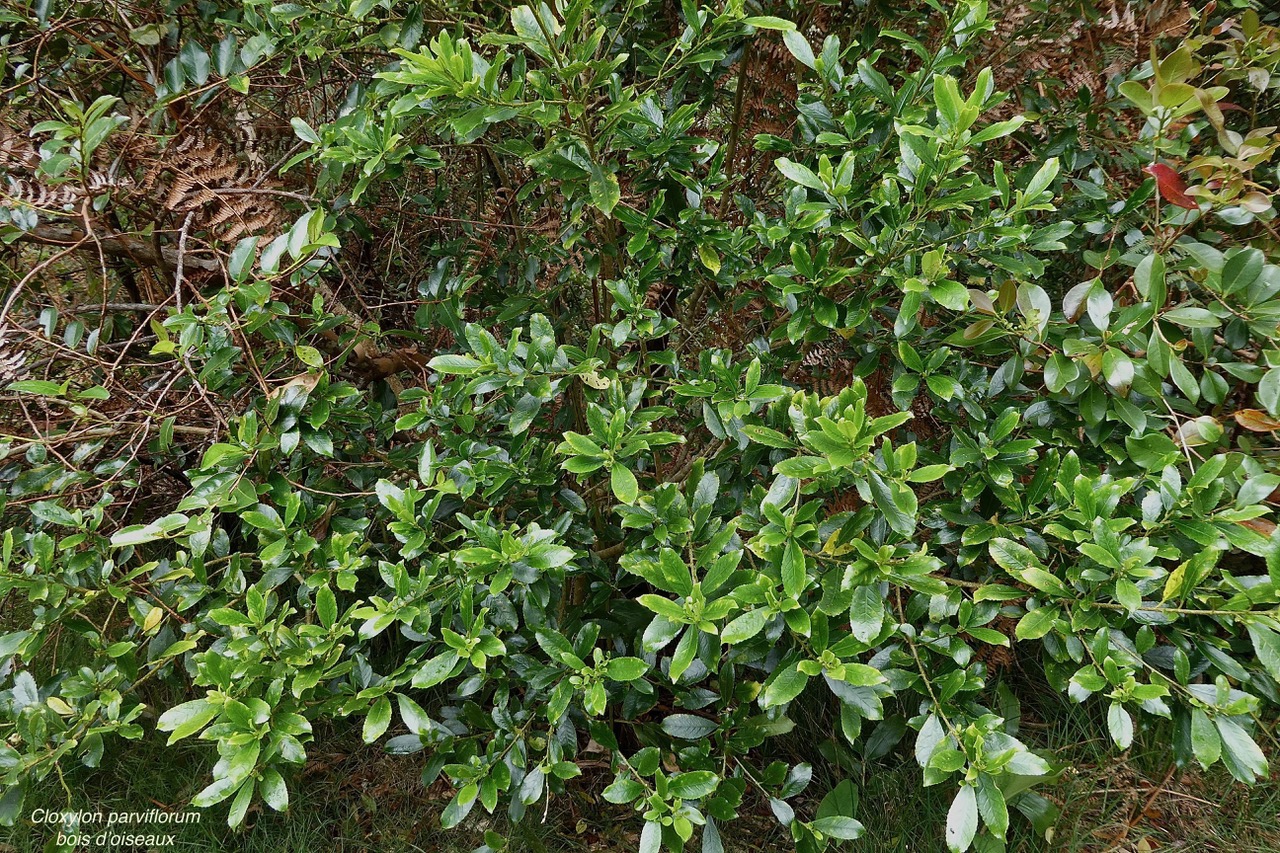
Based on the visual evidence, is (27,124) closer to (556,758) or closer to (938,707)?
(556,758)

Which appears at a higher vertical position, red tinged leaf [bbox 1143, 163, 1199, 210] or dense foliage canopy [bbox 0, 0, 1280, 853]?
red tinged leaf [bbox 1143, 163, 1199, 210]

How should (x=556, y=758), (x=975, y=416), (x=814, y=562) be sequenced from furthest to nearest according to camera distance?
(x=556, y=758), (x=975, y=416), (x=814, y=562)

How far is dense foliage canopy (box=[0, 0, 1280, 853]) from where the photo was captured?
1363mm

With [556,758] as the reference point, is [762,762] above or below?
below

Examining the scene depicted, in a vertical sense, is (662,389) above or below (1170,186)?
below

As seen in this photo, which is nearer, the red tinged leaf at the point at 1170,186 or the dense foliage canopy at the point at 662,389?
the dense foliage canopy at the point at 662,389

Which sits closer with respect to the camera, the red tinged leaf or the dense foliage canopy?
the dense foliage canopy

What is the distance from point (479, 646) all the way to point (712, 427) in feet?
1.97

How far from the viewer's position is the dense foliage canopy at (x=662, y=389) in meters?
1.36

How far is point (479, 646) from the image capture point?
149cm

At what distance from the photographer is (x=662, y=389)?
5.51 feet

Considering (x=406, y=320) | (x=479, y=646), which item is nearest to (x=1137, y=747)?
(x=479, y=646)

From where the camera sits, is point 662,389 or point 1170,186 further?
point 662,389

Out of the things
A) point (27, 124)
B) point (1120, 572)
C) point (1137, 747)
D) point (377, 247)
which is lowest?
point (1137, 747)
